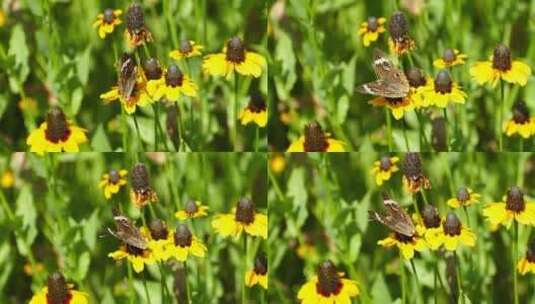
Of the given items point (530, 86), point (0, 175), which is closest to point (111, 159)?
point (0, 175)

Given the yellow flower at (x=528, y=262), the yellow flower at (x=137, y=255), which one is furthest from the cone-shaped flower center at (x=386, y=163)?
the yellow flower at (x=137, y=255)

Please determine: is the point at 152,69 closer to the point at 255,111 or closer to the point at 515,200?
the point at 255,111

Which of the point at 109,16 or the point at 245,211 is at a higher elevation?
the point at 109,16

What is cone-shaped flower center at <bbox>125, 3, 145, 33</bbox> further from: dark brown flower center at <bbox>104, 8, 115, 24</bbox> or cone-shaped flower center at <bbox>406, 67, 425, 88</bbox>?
cone-shaped flower center at <bbox>406, 67, 425, 88</bbox>

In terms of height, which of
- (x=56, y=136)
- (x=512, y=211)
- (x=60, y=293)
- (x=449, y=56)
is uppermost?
(x=449, y=56)

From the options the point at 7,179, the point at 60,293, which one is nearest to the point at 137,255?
the point at 60,293
